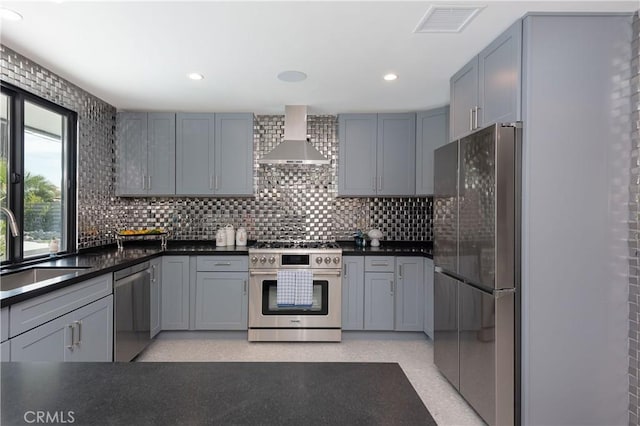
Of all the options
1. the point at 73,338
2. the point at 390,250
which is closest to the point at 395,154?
the point at 390,250

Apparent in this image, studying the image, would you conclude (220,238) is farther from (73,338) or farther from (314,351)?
(73,338)

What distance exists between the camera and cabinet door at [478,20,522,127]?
1.95 meters

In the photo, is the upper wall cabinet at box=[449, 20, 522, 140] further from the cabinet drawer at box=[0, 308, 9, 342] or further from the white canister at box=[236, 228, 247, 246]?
the cabinet drawer at box=[0, 308, 9, 342]

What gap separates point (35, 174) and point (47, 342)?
61.9 inches

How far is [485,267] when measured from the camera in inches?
79.2

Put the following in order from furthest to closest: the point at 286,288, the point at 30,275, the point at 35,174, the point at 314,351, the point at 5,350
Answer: the point at 286,288, the point at 314,351, the point at 35,174, the point at 30,275, the point at 5,350

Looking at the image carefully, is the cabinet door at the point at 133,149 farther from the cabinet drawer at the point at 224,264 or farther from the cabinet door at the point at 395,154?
the cabinet door at the point at 395,154

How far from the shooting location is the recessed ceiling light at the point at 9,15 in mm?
1914

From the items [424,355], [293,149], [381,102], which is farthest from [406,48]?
[424,355]

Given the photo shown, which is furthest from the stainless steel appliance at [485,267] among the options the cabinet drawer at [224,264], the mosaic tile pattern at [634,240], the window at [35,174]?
the window at [35,174]

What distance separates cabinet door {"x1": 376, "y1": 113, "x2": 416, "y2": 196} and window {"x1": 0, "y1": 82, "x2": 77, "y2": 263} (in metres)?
3.02

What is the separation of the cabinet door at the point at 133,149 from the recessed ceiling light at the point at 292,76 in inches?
74.2

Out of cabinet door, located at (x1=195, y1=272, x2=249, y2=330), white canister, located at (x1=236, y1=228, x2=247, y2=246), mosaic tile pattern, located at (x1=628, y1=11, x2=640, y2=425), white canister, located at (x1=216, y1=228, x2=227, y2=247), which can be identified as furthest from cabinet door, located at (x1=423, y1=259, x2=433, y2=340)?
white canister, located at (x1=216, y1=228, x2=227, y2=247)

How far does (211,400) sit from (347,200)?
137 inches
